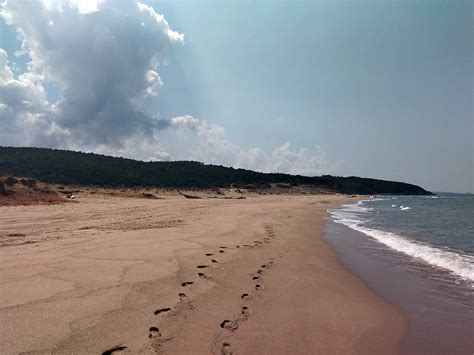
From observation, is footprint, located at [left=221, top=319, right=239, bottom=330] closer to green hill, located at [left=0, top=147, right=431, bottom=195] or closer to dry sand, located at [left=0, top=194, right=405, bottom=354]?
dry sand, located at [left=0, top=194, right=405, bottom=354]

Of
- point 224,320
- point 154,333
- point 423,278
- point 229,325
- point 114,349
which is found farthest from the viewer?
point 423,278

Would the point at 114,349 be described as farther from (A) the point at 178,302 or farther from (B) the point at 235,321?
(B) the point at 235,321

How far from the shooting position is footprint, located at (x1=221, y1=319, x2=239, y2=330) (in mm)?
4630

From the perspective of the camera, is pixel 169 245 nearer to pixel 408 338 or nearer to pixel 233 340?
pixel 233 340

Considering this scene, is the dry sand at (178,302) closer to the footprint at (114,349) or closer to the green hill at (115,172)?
the footprint at (114,349)

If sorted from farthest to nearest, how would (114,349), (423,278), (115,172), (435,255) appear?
(115,172), (435,255), (423,278), (114,349)

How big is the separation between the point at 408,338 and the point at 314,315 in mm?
1328

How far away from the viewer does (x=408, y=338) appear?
4.98 meters

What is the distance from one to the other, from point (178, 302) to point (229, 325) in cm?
94

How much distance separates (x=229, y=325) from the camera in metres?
4.70

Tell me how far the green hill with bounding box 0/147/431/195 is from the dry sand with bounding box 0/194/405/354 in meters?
45.6

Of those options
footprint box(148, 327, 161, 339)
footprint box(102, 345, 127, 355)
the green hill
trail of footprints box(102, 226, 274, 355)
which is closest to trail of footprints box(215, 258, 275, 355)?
trail of footprints box(102, 226, 274, 355)

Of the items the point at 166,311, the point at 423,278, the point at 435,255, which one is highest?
the point at 166,311

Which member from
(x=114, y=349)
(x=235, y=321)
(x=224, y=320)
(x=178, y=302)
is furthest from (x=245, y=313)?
(x=114, y=349)
